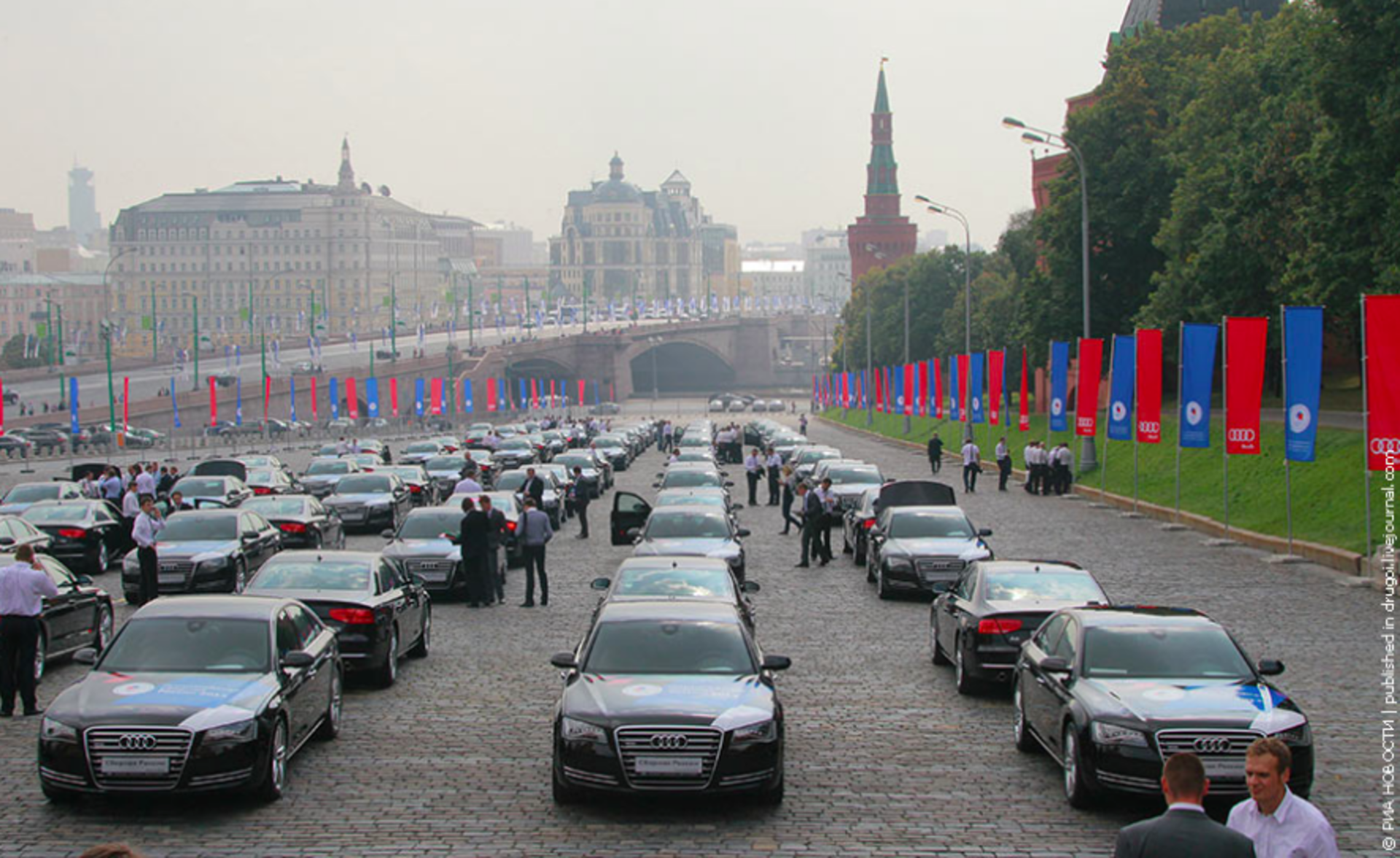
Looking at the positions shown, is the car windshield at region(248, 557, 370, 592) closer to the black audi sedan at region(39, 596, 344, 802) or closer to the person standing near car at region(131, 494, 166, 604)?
the person standing near car at region(131, 494, 166, 604)

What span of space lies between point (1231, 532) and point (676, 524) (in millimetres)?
12175

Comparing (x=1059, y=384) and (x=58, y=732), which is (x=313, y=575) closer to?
(x=58, y=732)

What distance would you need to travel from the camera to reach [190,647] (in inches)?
479

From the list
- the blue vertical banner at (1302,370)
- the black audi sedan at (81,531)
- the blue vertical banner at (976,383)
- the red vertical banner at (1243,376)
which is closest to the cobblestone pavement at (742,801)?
the blue vertical banner at (1302,370)

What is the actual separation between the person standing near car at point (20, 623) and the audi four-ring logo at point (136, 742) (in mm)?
3851

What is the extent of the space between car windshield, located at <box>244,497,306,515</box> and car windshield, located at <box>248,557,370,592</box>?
10915 mm

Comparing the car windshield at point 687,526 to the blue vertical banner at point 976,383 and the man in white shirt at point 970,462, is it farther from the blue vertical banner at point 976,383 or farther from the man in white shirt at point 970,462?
the blue vertical banner at point 976,383

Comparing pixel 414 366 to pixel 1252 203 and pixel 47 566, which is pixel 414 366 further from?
pixel 47 566

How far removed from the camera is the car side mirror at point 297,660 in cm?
1209

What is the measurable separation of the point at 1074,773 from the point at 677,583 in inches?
229

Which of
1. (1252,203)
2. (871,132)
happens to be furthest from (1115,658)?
(871,132)

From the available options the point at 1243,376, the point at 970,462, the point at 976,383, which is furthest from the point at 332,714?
the point at 976,383

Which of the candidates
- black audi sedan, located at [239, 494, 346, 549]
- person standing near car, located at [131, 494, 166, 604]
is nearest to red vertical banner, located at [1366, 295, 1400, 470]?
person standing near car, located at [131, 494, 166, 604]

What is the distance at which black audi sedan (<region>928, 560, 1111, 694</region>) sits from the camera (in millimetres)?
15055
